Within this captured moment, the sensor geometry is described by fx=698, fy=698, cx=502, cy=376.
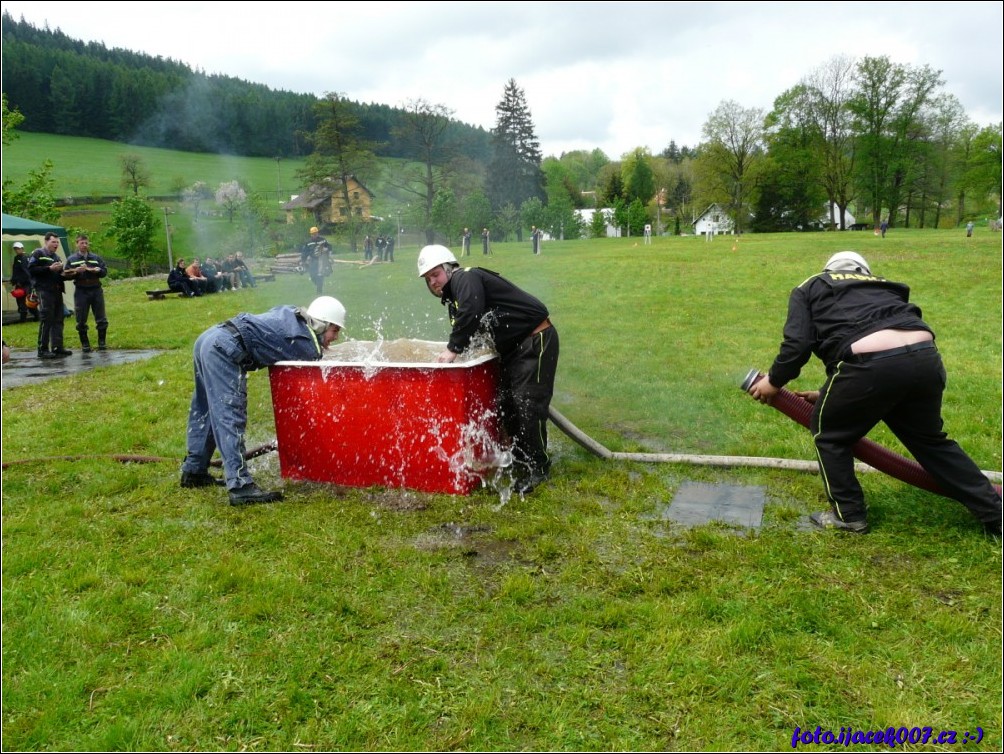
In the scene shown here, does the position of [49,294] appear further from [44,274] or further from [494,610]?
[494,610]

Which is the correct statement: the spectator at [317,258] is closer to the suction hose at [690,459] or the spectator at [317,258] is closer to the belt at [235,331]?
the belt at [235,331]

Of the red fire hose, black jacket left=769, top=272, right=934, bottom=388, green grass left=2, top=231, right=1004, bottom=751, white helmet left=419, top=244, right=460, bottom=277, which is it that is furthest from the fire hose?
white helmet left=419, top=244, right=460, bottom=277

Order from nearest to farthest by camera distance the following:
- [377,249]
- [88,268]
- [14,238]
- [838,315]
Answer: [838,315] → [88,268] → [14,238] → [377,249]

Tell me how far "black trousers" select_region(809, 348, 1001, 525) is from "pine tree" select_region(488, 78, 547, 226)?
649 cm

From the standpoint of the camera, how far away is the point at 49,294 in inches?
465

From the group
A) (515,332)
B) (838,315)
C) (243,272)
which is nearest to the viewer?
(838,315)

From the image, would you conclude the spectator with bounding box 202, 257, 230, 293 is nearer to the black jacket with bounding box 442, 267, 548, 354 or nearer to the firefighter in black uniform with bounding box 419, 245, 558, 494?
the firefighter in black uniform with bounding box 419, 245, 558, 494

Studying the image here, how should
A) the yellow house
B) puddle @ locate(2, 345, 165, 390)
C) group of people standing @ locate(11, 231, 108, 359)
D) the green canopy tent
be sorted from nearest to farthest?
puddle @ locate(2, 345, 165, 390)
the yellow house
group of people standing @ locate(11, 231, 108, 359)
the green canopy tent

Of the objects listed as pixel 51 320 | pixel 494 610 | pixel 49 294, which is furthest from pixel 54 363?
pixel 494 610

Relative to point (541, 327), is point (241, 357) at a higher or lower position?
lower

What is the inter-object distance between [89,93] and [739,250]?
23.0 m

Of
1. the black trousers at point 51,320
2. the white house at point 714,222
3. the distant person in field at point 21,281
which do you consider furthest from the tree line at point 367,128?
the white house at point 714,222

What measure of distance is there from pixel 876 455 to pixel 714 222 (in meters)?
37.3

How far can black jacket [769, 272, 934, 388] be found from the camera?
12.8 feet
